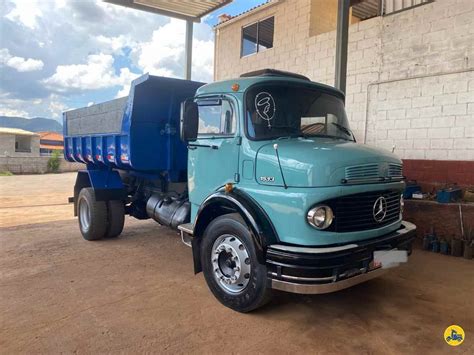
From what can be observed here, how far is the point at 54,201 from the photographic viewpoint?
11.4 m

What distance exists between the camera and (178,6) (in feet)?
30.6

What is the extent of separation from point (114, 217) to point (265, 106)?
12.7 ft

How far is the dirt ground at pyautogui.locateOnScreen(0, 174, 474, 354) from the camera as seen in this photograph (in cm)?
308

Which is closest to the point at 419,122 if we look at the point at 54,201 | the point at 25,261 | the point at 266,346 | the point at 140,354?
the point at 266,346

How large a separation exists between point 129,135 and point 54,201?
7523 millimetres

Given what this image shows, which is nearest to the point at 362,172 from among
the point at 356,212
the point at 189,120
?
the point at 356,212

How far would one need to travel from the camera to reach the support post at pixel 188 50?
9.95 metres

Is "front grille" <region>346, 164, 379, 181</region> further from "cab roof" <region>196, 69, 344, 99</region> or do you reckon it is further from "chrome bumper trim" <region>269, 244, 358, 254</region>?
"cab roof" <region>196, 69, 344, 99</region>

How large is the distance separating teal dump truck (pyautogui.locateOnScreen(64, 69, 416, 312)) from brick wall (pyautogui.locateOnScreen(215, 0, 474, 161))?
3500 millimetres

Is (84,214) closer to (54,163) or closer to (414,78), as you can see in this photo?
(414,78)

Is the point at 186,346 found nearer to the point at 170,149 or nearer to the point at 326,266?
the point at 326,266

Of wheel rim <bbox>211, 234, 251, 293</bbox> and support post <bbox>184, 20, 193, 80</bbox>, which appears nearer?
wheel rim <bbox>211, 234, 251, 293</bbox>

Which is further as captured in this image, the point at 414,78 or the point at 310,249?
the point at 414,78

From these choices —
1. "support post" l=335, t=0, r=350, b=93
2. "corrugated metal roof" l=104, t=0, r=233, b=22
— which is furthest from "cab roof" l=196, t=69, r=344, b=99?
"corrugated metal roof" l=104, t=0, r=233, b=22
